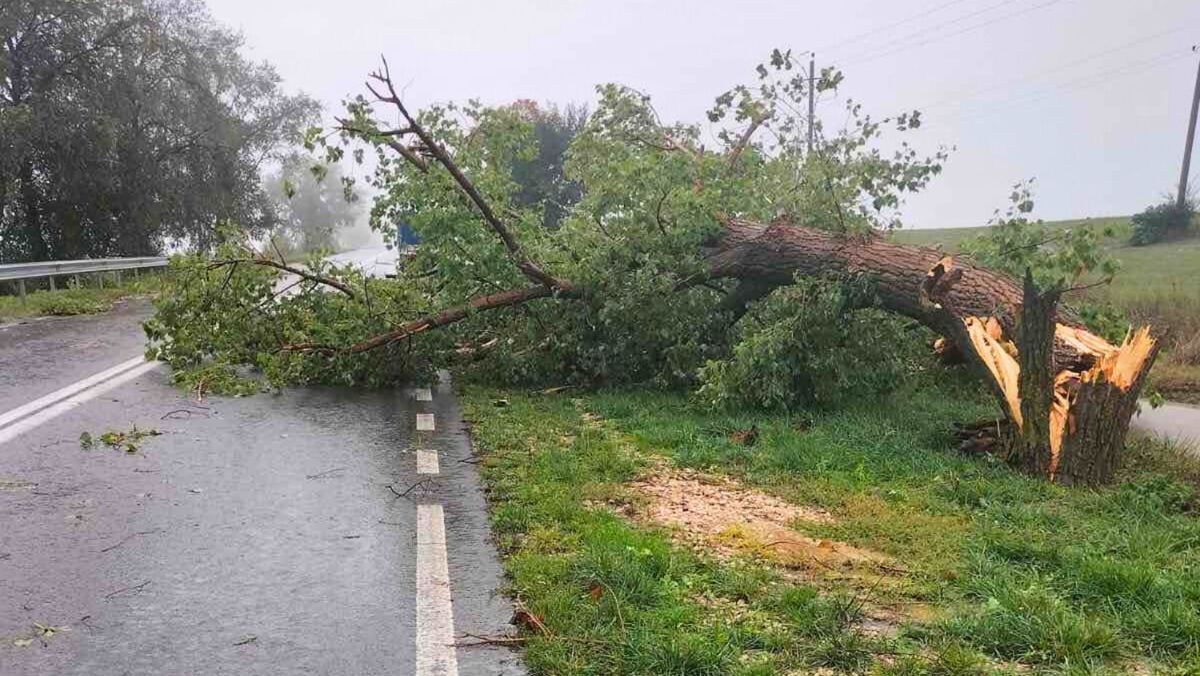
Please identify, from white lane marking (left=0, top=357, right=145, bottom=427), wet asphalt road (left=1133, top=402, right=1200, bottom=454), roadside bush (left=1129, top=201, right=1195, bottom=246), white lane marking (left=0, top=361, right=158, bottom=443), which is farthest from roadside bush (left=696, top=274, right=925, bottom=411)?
roadside bush (left=1129, top=201, right=1195, bottom=246)

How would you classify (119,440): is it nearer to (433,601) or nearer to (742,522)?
(433,601)

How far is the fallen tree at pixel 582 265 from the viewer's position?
346 inches

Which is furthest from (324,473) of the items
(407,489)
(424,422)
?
(424,422)

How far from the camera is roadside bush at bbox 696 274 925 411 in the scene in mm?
7961

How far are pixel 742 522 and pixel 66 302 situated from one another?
14.0 metres

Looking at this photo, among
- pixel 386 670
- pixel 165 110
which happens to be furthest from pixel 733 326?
pixel 165 110

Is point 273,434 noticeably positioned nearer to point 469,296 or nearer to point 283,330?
Answer: point 283,330

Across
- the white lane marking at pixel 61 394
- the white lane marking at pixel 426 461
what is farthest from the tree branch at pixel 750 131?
the white lane marking at pixel 61 394

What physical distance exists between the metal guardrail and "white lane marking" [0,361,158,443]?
744 cm

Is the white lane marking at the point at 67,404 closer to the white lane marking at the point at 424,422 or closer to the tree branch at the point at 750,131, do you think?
the white lane marking at the point at 424,422

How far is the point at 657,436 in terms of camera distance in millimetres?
7102

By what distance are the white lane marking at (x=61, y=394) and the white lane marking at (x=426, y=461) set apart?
10.3ft

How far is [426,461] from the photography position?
6.23m

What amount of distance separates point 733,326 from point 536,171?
1998 cm
